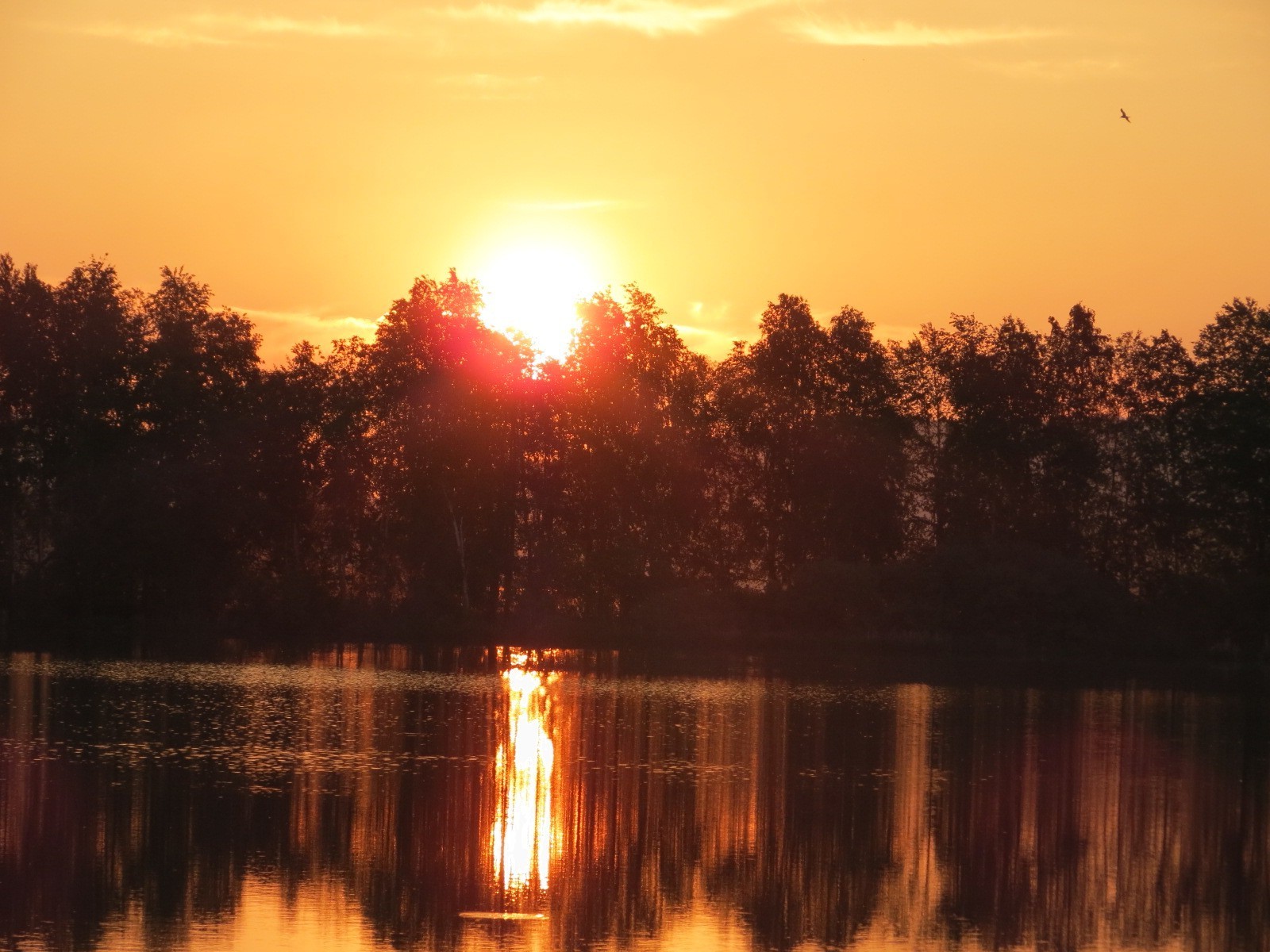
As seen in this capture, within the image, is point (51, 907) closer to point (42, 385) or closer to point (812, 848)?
point (812, 848)

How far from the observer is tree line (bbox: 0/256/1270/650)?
7088 centimetres

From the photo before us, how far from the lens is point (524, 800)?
27203 mm

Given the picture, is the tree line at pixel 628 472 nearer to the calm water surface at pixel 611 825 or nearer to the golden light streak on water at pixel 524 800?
the calm water surface at pixel 611 825

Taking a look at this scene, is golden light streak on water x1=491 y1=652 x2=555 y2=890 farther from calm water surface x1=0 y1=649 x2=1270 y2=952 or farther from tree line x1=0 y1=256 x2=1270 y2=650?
tree line x1=0 y1=256 x2=1270 y2=650

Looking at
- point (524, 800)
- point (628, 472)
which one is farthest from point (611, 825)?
point (628, 472)

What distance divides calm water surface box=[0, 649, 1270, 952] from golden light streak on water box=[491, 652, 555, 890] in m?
0.08

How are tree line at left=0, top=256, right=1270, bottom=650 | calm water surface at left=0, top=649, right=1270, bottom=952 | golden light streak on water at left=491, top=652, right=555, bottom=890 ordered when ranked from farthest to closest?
tree line at left=0, top=256, right=1270, bottom=650
golden light streak on water at left=491, top=652, right=555, bottom=890
calm water surface at left=0, top=649, right=1270, bottom=952

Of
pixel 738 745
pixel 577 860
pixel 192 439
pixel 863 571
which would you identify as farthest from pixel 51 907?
pixel 192 439

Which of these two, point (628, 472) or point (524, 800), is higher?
point (628, 472)

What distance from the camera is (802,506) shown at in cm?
7925

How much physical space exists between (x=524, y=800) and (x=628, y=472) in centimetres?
5441

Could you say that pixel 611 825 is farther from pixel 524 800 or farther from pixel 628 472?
pixel 628 472

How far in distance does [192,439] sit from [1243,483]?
46621mm

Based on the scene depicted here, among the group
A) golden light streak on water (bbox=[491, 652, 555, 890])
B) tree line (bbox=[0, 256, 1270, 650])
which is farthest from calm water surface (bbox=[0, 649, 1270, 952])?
tree line (bbox=[0, 256, 1270, 650])
